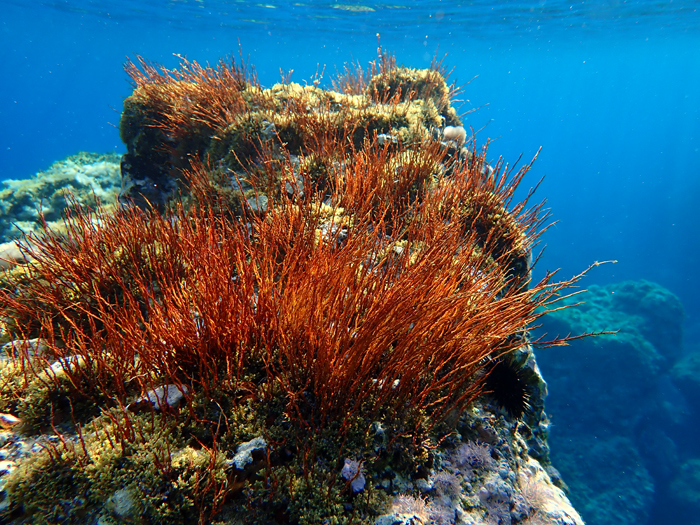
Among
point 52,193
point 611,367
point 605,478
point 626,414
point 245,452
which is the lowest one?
point 605,478

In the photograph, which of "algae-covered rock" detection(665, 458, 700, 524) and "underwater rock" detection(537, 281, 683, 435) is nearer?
"algae-covered rock" detection(665, 458, 700, 524)

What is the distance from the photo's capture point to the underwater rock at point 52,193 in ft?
42.7

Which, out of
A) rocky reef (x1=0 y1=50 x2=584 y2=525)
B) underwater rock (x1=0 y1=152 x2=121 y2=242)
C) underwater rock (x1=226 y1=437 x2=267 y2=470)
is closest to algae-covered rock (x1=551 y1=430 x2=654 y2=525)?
rocky reef (x1=0 y1=50 x2=584 y2=525)

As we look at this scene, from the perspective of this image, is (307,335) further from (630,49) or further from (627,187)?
(627,187)

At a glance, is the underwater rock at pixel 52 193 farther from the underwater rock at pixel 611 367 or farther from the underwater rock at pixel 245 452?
the underwater rock at pixel 611 367

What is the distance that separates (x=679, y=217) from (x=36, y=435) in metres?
81.0

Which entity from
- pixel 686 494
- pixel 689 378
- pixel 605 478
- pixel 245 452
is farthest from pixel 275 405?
pixel 689 378

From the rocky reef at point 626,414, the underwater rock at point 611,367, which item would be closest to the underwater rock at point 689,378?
the rocky reef at point 626,414

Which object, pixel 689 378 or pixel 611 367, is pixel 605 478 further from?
pixel 689 378

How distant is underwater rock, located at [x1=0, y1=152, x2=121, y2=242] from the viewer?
13.0 meters

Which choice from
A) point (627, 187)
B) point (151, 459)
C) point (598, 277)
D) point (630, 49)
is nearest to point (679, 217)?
point (598, 277)

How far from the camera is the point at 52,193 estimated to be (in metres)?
14.2

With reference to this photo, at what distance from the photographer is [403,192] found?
4.66m

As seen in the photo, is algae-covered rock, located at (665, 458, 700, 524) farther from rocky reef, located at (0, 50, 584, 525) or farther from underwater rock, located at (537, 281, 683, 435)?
rocky reef, located at (0, 50, 584, 525)
